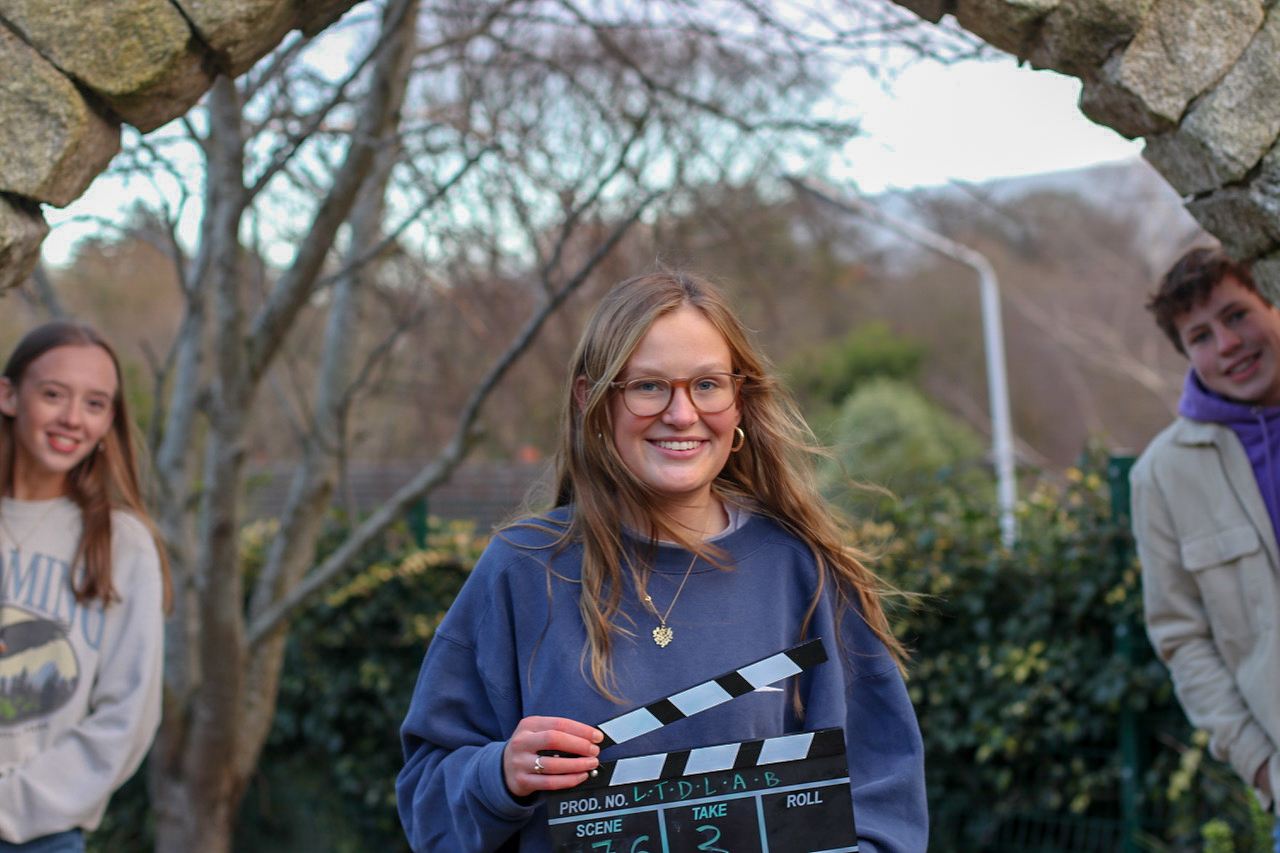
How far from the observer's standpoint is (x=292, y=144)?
343 cm

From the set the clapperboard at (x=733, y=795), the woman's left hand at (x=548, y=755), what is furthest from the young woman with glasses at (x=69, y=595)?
the clapperboard at (x=733, y=795)

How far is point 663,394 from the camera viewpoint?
1889 mm

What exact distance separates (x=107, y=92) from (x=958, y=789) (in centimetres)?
379

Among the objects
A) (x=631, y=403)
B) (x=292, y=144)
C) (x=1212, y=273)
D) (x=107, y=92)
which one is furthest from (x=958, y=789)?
(x=107, y=92)

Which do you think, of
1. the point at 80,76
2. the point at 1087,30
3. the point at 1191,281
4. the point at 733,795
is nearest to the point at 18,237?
the point at 80,76

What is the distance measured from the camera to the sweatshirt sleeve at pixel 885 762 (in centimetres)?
177

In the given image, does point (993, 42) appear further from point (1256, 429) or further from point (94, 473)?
point (94, 473)

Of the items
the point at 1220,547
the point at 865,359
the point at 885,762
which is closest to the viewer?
the point at 885,762

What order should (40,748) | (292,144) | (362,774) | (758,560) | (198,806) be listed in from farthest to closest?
(362,774) < (198,806) < (292,144) < (40,748) < (758,560)

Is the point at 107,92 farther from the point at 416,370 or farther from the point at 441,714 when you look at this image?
the point at 416,370

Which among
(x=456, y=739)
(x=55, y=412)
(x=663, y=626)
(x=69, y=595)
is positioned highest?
(x=55, y=412)

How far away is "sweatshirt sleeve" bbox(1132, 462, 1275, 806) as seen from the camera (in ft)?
8.57

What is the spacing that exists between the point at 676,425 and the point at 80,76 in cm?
130

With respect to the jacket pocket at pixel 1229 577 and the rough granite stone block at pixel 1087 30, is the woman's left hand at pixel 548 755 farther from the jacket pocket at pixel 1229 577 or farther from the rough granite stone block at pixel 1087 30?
the jacket pocket at pixel 1229 577
